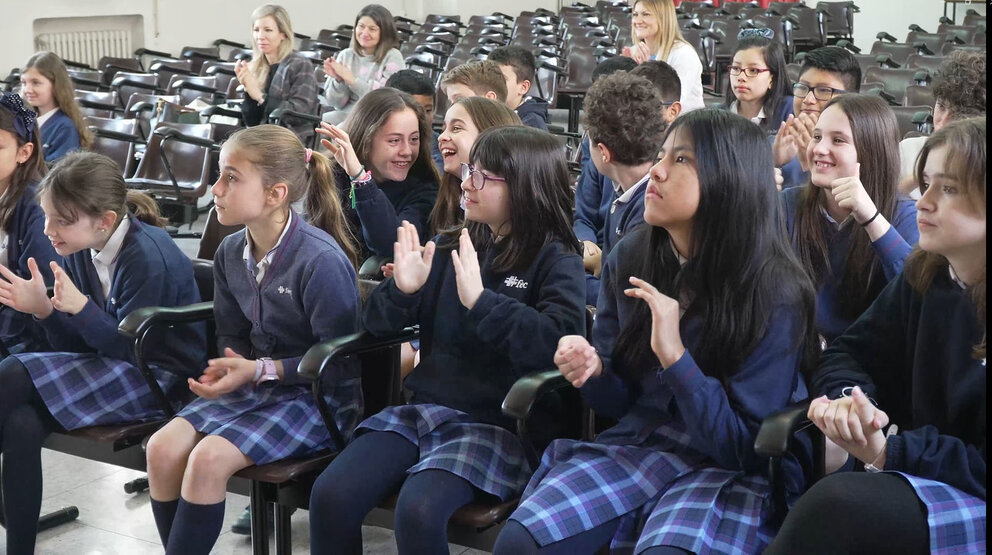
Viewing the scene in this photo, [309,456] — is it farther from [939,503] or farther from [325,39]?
[325,39]

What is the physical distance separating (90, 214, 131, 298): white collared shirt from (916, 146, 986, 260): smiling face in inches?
65.5

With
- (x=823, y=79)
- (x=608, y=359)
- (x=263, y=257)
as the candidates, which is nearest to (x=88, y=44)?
(x=823, y=79)

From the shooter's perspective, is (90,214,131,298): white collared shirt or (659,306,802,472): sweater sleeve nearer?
(659,306,802,472): sweater sleeve

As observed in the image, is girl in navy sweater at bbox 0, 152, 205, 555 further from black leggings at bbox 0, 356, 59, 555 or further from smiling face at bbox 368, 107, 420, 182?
smiling face at bbox 368, 107, 420, 182

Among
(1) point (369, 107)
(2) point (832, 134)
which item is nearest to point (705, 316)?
(2) point (832, 134)

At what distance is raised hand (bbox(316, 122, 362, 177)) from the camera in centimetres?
265

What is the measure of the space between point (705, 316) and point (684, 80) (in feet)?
9.45

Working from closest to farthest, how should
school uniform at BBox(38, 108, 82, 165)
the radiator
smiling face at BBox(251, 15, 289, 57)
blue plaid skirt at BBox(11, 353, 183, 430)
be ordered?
blue plaid skirt at BBox(11, 353, 183, 430)
school uniform at BBox(38, 108, 82, 165)
smiling face at BBox(251, 15, 289, 57)
the radiator

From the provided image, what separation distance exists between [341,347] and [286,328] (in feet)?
0.76

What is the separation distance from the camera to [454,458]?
193 cm

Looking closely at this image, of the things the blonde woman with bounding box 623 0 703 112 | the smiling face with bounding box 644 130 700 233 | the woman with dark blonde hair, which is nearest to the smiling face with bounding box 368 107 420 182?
the smiling face with bounding box 644 130 700 233

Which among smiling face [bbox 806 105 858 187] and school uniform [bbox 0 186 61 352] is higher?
smiling face [bbox 806 105 858 187]

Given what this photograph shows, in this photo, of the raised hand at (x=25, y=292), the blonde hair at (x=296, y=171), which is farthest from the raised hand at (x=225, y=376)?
the raised hand at (x=25, y=292)

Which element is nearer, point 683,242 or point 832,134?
point 683,242
